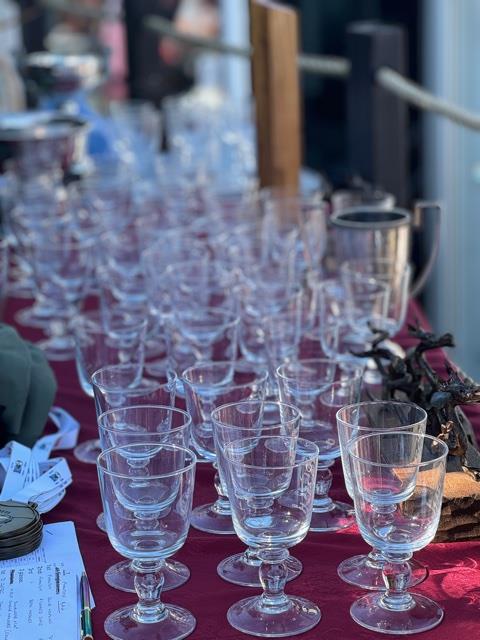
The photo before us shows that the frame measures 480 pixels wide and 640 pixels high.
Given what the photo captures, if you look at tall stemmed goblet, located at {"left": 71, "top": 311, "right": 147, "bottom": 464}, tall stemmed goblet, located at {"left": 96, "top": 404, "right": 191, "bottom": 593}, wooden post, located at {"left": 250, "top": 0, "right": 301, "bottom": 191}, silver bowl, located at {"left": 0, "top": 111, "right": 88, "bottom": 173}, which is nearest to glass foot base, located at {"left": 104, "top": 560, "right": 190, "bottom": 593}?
tall stemmed goblet, located at {"left": 96, "top": 404, "right": 191, "bottom": 593}

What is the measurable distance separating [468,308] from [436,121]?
86cm

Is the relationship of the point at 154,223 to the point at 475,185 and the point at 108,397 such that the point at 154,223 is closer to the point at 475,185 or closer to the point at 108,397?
the point at 108,397

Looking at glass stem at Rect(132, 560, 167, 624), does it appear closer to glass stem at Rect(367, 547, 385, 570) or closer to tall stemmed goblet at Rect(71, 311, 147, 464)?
glass stem at Rect(367, 547, 385, 570)

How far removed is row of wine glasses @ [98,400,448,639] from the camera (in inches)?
46.2

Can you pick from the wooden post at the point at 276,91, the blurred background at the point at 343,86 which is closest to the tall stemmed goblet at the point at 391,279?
the wooden post at the point at 276,91

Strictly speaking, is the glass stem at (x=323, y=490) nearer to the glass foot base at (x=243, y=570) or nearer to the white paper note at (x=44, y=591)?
the glass foot base at (x=243, y=570)

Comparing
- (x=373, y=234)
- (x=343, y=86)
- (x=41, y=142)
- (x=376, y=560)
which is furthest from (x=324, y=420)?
(x=343, y=86)

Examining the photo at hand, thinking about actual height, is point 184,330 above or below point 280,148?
below

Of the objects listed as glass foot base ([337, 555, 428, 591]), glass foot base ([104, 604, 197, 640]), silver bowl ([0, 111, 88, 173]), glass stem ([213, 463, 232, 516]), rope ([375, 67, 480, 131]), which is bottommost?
glass foot base ([104, 604, 197, 640])

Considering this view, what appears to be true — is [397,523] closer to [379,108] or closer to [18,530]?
[18,530]

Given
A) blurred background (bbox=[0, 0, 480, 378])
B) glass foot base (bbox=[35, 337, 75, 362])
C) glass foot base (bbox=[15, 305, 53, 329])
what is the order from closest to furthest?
glass foot base (bbox=[35, 337, 75, 362]), glass foot base (bbox=[15, 305, 53, 329]), blurred background (bbox=[0, 0, 480, 378])

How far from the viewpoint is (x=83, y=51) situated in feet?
14.6

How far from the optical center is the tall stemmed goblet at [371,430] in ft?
4.11

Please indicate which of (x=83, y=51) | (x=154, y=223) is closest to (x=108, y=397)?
(x=154, y=223)
